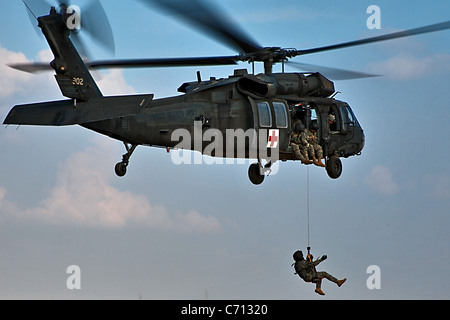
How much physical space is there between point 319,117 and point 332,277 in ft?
18.6

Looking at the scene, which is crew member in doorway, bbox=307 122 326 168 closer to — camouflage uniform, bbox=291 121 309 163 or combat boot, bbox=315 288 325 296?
camouflage uniform, bbox=291 121 309 163

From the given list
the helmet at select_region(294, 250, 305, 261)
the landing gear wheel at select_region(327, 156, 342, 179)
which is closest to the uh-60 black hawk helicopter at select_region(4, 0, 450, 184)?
the landing gear wheel at select_region(327, 156, 342, 179)

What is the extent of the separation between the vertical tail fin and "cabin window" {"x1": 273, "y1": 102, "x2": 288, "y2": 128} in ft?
19.9

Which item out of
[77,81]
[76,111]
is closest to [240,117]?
[77,81]

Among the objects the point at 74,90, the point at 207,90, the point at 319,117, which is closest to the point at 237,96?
the point at 207,90

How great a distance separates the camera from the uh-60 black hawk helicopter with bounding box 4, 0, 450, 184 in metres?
28.7

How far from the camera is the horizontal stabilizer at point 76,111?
2808cm

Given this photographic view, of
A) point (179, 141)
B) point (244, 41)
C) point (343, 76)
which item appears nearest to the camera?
point (179, 141)

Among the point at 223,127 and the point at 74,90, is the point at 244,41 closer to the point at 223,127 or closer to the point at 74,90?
the point at 223,127

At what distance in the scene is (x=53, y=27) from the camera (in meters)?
28.9

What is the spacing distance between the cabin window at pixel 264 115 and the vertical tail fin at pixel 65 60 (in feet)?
17.7

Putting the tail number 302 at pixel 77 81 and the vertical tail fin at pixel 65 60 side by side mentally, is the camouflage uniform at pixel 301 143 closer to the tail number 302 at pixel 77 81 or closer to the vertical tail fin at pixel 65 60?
the vertical tail fin at pixel 65 60

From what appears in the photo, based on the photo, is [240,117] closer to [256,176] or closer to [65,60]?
[256,176]

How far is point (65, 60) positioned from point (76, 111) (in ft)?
5.34
